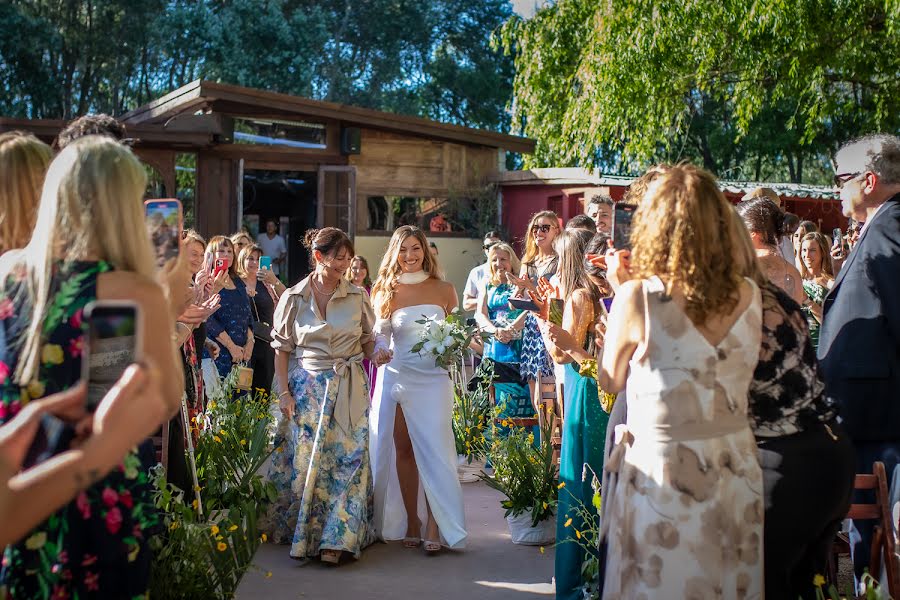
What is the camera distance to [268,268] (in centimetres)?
1014

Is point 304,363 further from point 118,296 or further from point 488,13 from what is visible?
point 488,13

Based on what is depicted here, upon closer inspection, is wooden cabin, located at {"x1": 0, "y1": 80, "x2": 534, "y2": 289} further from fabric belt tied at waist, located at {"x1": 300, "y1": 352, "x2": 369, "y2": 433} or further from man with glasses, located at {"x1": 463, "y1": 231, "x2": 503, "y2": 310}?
fabric belt tied at waist, located at {"x1": 300, "y1": 352, "x2": 369, "y2": 433}

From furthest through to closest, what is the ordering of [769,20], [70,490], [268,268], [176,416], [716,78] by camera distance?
[716,78] → [769,20] → [268,268] → [176,416] → [70,490]

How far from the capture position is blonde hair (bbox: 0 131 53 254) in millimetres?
2854

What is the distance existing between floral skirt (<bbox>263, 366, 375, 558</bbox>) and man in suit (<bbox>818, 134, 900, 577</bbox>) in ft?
10.2

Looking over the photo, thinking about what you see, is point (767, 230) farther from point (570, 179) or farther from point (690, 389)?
point (570, 179)

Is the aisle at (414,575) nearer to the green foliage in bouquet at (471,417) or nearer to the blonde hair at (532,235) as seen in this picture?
the green foliage in bouquet at (471,417)

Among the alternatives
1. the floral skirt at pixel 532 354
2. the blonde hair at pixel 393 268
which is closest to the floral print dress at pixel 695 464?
the blonde hair at pixel 393 268

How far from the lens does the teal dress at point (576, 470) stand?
198 inches

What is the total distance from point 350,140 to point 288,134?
116 centimetres

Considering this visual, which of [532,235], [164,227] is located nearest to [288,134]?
[532,235]

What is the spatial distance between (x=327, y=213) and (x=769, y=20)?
8296mm

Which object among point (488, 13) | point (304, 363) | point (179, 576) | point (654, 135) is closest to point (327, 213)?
point (654, 135)

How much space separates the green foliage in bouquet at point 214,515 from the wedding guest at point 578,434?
1.54 m
